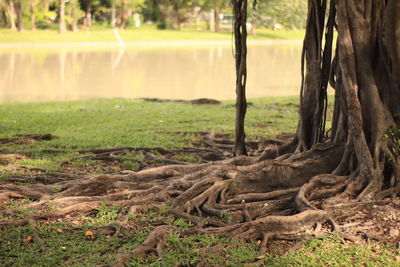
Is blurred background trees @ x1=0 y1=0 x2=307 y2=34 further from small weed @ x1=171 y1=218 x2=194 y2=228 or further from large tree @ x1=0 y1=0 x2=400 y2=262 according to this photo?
small weed @ x1=171 y1=218 x2=194 y2=228

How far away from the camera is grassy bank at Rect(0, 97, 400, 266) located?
494 cm

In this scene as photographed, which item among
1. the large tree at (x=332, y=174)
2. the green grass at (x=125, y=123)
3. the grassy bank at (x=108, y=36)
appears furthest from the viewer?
the grassy bank at (x=108, y=36)

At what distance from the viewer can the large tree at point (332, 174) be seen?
591cm

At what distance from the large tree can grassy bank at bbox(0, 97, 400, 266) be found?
29 centimetres

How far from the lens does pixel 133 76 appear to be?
2472 centimetres

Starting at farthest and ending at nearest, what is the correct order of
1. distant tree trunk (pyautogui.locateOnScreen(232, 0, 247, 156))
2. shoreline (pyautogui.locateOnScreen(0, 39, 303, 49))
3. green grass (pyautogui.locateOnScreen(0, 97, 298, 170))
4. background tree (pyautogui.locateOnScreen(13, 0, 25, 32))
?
background tree (pyautogui.locateOnScreen(13, 0, 25, 32)), shoreline (pyautogui.locateOnScreen(0, 39, 303, 49)), green grass (pyautogui.locateOnScreen(0, 97, 298, 170)), distant tree trunk (pyautogui.locateOnScreen(232, 0, 247, 156))

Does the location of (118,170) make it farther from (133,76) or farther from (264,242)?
(133,76)

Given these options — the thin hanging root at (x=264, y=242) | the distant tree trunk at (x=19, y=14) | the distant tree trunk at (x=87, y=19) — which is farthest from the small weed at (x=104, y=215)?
the distant tree trunk at (x=87, y=19)

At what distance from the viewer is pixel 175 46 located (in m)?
46.9

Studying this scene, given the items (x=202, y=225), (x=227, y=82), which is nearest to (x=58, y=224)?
(x=202, y=225)

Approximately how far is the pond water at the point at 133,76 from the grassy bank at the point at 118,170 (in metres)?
4.15

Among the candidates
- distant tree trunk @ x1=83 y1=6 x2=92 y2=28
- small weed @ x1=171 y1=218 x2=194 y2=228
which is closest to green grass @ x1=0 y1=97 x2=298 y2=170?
small weed @ x1=171 y1=218 x2=194 y2=228

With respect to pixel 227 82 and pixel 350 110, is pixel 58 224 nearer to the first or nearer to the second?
pixel 350 110

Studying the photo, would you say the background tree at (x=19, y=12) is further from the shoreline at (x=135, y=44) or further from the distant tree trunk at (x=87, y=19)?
the distant tree trunk at (x=87, y=19)
